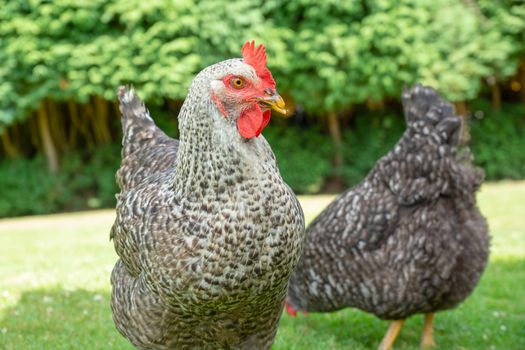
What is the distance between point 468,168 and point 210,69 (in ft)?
8.98

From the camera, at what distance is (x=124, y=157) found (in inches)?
178

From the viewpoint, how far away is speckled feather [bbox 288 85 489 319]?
4.75m

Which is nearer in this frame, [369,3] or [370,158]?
[369,3]

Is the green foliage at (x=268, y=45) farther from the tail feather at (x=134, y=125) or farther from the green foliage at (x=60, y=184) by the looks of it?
the tail feather at (x=134, y=125)

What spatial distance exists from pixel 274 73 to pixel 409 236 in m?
9.69

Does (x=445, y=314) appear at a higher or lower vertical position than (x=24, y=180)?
higher

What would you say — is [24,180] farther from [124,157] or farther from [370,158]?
[124,157]

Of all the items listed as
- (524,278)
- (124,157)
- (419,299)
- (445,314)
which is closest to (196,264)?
(124,157)

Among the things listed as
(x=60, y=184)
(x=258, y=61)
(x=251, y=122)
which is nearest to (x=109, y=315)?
(x=251, y=122)

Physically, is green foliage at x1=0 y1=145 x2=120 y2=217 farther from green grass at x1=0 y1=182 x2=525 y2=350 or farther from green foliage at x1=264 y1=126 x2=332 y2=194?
green grass at x1=0 y1=182 x2=525 y2=350

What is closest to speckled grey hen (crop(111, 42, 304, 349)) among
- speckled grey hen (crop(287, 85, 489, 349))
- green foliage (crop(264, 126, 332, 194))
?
speckled grey hen (crop(287, 85, 489, 349))

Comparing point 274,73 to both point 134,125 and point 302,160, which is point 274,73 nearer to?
point 302,160

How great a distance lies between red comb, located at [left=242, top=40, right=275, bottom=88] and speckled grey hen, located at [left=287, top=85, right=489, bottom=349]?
2.02 meters

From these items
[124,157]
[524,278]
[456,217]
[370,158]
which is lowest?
[370,158]
